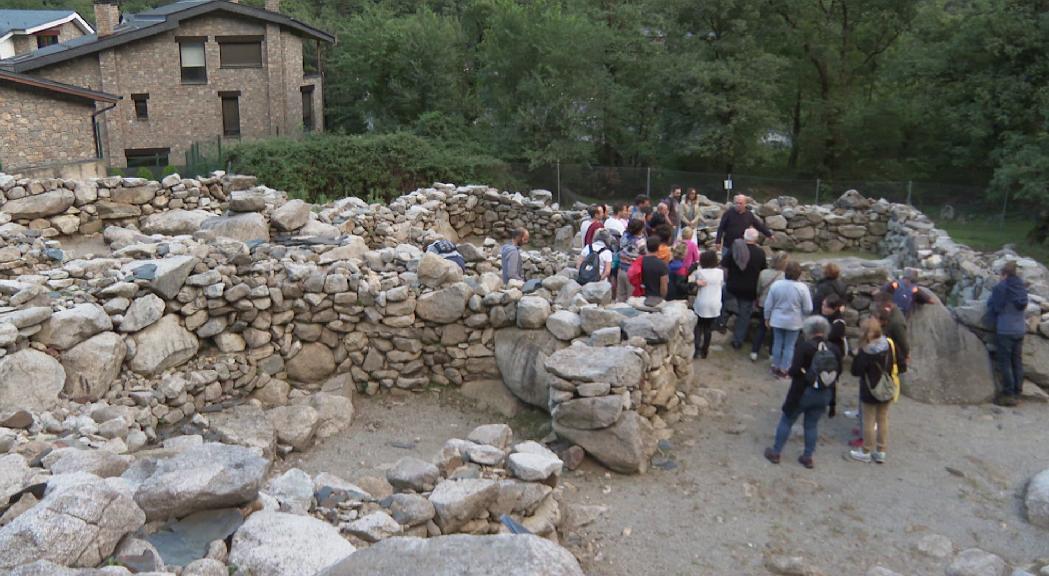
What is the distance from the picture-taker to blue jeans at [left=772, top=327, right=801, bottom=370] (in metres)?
10.3

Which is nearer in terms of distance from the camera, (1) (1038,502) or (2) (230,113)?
(1) (1038,502)

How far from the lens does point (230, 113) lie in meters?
31.6

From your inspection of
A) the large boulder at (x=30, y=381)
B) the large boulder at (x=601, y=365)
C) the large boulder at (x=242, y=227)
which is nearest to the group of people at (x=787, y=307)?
the large boulder at (x=601, y=365)

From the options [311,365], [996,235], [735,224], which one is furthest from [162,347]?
[996,235]

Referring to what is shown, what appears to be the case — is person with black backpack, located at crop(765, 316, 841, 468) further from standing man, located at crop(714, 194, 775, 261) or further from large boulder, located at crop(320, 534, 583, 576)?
large boulder, located at crop(320, 534, 583, 576)

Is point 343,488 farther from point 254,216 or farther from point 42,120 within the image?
point 42,120

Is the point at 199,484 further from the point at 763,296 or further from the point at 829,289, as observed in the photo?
the point at 763,296

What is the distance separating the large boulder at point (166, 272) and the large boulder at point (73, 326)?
665 millimetres

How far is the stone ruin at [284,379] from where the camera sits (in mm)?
4434

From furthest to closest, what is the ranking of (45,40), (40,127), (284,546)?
(45,40), (40,127), (284,546)

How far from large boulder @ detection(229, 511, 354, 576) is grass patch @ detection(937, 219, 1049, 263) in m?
18.2

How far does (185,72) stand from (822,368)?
29047 mm

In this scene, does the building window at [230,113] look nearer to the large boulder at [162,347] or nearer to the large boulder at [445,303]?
the large boulder at [162,347]

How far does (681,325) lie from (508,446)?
10.5 ft
